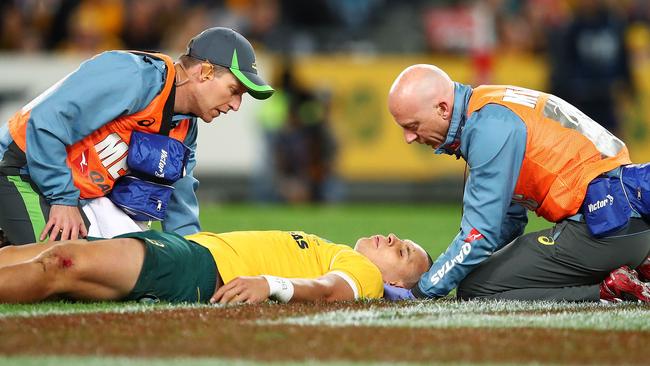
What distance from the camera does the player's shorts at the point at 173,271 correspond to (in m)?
5.84

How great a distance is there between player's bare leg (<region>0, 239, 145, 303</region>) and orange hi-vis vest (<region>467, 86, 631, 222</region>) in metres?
1.95

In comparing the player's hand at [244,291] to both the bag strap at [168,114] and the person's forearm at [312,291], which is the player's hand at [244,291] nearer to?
the person's forearm at [312,291]

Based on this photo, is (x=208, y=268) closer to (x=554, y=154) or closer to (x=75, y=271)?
(x=75, y=271)

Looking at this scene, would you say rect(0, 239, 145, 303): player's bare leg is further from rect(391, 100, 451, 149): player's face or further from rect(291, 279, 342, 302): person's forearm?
rect(391, 100, 451, 149): player's face

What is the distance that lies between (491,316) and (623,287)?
1.10m

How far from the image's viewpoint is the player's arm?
5891 mm

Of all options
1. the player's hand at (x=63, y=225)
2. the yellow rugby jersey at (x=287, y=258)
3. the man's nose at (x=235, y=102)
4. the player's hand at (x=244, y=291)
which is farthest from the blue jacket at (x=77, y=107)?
the player's hand at (x=244, y=291)

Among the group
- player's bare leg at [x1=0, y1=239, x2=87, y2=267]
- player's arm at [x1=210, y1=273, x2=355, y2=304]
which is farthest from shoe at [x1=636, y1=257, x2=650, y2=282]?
player's bare leg at [x1=0, y1=239, x2=87, y2=267]

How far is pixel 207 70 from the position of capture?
6707 millimetres

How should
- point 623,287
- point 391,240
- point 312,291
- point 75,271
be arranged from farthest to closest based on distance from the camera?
point 391,240 → point 623,287 → point 312,291 → point 75,271

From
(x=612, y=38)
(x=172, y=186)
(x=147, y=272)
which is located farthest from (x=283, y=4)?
(x=147, y=272)

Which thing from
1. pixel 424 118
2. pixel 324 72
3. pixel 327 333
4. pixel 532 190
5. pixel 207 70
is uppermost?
pixel 207 70

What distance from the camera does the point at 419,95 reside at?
6461 millimetres

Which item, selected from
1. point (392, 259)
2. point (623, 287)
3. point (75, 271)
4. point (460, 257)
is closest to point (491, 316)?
point (460, 257)
